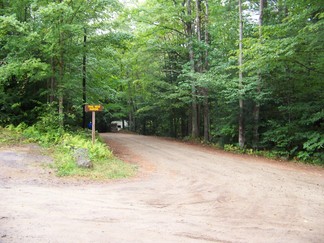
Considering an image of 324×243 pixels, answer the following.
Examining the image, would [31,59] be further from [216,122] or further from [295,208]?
[295,208]

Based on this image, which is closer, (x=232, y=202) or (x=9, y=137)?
(x=232, y=202)

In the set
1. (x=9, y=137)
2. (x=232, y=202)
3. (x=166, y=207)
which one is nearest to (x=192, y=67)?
(x=9, y=137)

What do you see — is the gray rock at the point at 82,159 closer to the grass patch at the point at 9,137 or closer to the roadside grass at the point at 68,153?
the roadside grass at the point at 68,153

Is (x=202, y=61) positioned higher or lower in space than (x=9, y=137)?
higher

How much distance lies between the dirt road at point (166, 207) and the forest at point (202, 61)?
450 centimetres

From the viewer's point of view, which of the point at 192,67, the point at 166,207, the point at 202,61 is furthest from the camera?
the point at 202,61

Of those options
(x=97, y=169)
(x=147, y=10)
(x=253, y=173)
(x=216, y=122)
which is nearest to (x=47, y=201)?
(x=97, y=169)

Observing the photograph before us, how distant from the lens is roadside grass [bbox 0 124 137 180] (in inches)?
346

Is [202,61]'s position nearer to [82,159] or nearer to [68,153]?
[68,153]

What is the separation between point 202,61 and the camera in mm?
20047

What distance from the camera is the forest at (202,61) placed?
1195cm

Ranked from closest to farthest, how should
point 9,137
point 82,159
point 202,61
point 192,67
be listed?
1. point 82,159
2. point 9,137
3. point 192,67
4. point 202,61

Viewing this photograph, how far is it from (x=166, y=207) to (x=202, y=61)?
15570 mm

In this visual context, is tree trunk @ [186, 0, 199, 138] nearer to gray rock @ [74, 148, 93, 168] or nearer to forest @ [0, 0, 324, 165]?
forest @ [0, 0, 324, 165]
